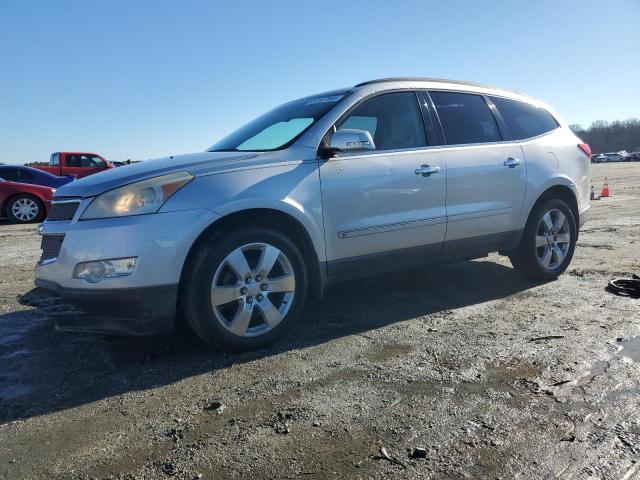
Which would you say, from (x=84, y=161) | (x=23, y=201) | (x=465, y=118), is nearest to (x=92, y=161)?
(x=84, y=161)

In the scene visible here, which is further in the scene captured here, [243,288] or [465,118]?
[465,118]

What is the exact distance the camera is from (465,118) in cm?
471

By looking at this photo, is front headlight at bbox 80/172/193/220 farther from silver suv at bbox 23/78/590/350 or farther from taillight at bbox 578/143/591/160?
taillight at bbox 578/143/591/160

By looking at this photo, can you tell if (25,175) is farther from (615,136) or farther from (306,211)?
(615,136)

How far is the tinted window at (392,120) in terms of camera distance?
4.18m

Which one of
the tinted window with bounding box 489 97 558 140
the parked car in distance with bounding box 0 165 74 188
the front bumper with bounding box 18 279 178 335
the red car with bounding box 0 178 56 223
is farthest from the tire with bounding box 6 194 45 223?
the tinted window with bounding box 489 97 558 140

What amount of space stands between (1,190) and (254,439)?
38.6ft

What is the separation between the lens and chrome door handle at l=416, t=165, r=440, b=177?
164 inches

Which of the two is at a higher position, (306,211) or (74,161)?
(74,161)

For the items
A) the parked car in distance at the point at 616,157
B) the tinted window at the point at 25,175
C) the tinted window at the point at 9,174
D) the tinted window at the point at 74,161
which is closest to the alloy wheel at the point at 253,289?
the tinted window at the point at 9,174

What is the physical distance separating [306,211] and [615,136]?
14124cm

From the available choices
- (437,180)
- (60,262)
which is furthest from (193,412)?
(437,180)

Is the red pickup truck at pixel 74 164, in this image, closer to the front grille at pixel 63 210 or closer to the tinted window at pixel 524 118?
the front grille at pixel 63 210

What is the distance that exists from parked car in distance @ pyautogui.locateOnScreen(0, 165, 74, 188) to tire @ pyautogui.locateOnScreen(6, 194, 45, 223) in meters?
0.44
